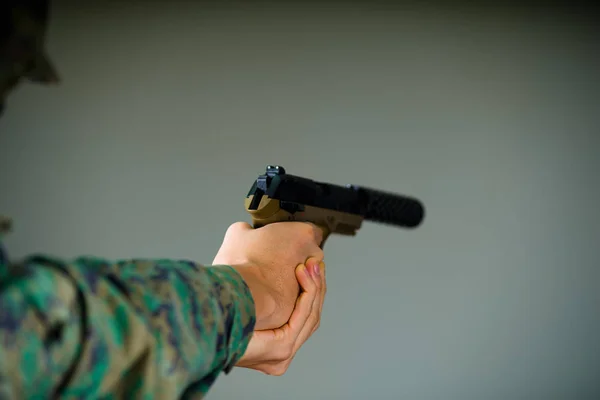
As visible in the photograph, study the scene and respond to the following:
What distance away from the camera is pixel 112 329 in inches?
15.0

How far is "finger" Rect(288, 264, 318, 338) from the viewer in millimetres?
800

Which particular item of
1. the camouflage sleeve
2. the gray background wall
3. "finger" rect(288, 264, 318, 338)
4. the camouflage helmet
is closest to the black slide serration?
"finger" rect(288, 264, 318, 338)

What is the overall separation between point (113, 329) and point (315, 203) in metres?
0.55

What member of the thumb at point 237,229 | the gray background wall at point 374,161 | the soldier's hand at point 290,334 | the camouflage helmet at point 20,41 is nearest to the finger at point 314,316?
the soldier's hand at point 290,334

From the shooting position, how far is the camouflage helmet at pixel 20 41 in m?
0.38

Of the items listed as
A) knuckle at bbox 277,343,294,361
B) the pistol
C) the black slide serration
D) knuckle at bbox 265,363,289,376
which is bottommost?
knuckle at bbox 265,363,289,376

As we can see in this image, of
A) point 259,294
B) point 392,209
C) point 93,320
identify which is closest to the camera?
point 93,320

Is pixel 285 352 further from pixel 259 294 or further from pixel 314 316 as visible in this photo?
pixel 259 294

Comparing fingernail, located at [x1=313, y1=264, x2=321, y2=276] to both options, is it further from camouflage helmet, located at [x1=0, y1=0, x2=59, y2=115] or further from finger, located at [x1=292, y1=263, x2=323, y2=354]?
camouflage helmet, located at [x1=0, y1=0, x2=59, y2=115]

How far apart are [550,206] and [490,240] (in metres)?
0.26

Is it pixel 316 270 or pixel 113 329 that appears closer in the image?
pixel 113 329

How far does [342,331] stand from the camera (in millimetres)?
2156

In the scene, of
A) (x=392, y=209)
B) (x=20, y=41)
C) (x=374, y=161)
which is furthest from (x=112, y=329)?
(x=374, y=161)

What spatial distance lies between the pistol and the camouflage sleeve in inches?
14.4
